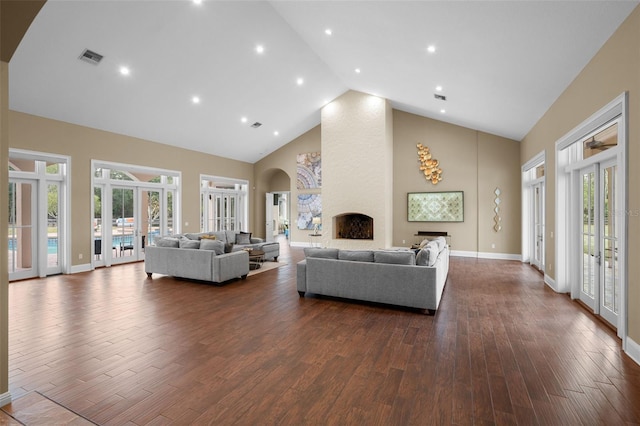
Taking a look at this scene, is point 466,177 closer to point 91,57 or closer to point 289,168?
point 289,168

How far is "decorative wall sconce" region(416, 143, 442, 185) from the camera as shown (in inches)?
392

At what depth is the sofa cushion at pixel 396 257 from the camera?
4.56 m

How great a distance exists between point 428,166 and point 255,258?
238 inches

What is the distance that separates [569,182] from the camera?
204 inches

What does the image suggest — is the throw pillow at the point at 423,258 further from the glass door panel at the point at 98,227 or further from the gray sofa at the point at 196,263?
the glass door panel at the point at 98,227

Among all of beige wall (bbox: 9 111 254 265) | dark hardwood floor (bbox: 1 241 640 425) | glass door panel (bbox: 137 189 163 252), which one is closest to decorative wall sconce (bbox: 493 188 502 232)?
dark hardwood floor (bbox: 1 241 640 425)

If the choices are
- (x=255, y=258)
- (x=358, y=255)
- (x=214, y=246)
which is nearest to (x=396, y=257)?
(x=358, y=255)

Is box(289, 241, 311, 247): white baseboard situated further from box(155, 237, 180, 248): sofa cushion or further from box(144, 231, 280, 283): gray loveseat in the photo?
box(155, 237, 180, 248): sofa cushion

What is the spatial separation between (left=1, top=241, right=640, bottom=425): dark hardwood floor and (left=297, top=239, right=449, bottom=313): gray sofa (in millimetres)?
199

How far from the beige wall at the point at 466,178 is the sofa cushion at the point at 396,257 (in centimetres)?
596

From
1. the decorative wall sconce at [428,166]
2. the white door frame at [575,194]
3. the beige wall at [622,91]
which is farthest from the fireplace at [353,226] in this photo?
the beige wall at [622,91]

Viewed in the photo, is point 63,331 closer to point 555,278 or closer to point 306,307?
point 306,307

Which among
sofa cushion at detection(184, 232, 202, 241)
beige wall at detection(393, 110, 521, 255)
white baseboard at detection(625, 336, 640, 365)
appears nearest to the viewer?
white baseboard at detection(625, 336, 640, 365)

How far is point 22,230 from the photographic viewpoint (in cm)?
665
